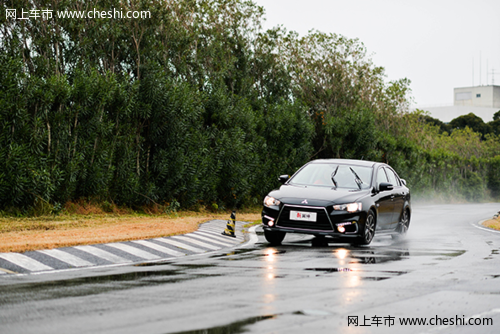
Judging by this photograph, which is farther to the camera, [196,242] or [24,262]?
[196,242]

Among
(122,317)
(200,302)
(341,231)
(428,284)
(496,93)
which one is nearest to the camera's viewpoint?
(122,317)

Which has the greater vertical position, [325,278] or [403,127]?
[403,127]

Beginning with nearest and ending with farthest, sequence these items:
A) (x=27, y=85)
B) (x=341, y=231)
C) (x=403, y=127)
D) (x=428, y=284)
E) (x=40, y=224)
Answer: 1. (x=428, y=284)
2. (x=341, y=231)
3. (x=40, y=224)
4. (x=27, y=85)
5. (x=403, y=127)

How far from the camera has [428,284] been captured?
8391mm

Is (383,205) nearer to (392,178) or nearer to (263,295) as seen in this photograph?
(392,178)

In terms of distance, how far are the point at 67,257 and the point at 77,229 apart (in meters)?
5.02

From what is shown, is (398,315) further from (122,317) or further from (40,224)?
(40,224)

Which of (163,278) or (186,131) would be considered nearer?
(163,278)

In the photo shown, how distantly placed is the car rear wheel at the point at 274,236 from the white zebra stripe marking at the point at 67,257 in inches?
167

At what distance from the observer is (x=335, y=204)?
13.1 metres

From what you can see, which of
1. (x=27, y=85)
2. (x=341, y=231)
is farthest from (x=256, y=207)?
(x=341, y=231)

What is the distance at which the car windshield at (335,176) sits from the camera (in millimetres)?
14398

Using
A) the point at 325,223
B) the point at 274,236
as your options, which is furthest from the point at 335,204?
the point at 274,236

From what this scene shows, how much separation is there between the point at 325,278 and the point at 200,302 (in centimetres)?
240
